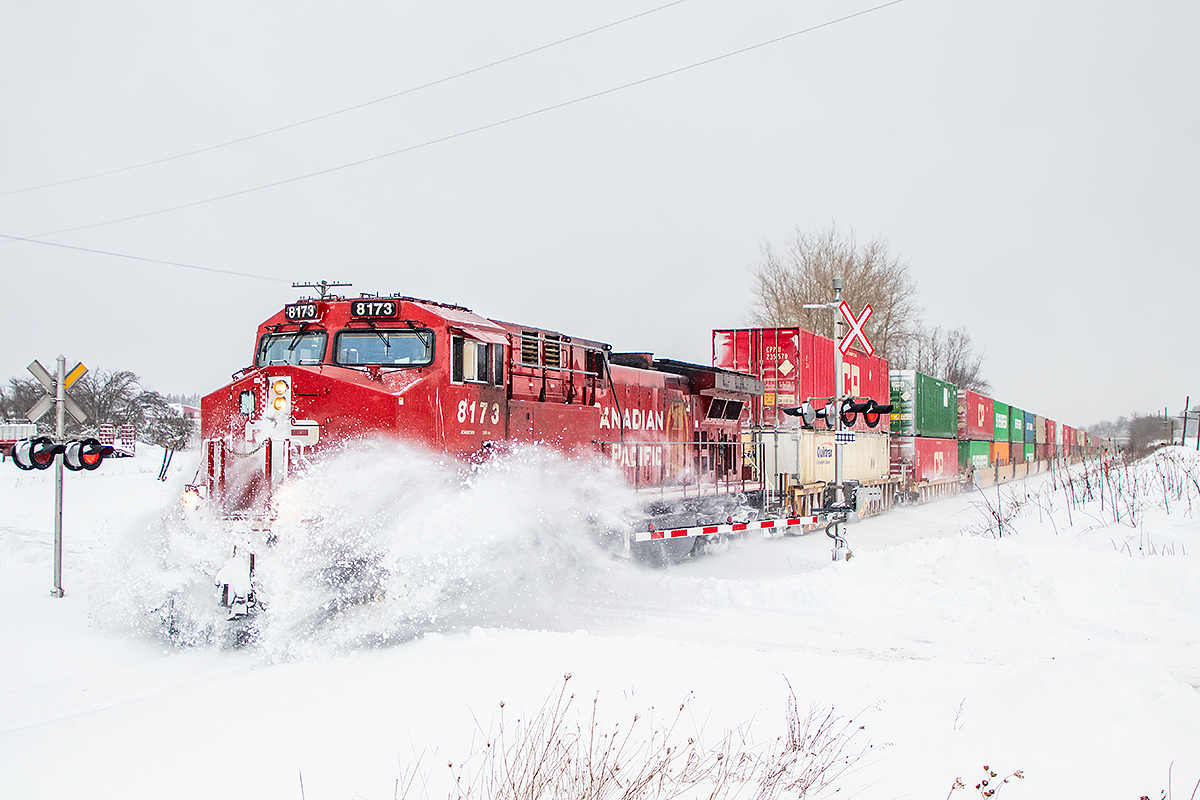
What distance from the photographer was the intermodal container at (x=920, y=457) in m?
23.4

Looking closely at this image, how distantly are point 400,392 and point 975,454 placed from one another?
1146 inches

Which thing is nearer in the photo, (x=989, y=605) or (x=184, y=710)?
(x=184, y=710)

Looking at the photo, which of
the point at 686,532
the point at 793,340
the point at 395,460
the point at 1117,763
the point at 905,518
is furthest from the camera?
the point at 905,518

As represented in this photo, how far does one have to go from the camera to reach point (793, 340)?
1634 centimetres

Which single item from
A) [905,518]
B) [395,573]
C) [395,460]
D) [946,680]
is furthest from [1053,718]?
[905,518]

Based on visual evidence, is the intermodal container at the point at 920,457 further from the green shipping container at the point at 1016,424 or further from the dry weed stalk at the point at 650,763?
the dry weed stalk at the point at 650,763

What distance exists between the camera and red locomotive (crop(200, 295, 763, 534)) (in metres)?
7.79

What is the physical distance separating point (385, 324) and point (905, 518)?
1591 cm

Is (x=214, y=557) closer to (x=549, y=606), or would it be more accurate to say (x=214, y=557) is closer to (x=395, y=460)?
(x=395, y=460)

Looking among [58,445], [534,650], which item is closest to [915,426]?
[534,650]

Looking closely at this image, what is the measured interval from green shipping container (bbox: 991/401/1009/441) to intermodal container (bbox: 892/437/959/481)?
9.46 meters

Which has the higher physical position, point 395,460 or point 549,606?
point 395,460

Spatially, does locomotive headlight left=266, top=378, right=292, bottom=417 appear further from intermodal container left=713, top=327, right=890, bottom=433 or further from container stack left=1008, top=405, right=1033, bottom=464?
container stack left=1008, top=405, right=1033, bottom=464

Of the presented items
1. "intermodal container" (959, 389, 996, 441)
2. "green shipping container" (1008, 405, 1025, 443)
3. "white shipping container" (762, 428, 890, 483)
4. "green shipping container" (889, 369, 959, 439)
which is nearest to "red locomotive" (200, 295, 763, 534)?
"white shipping container" (762, 428, 890, 483)
